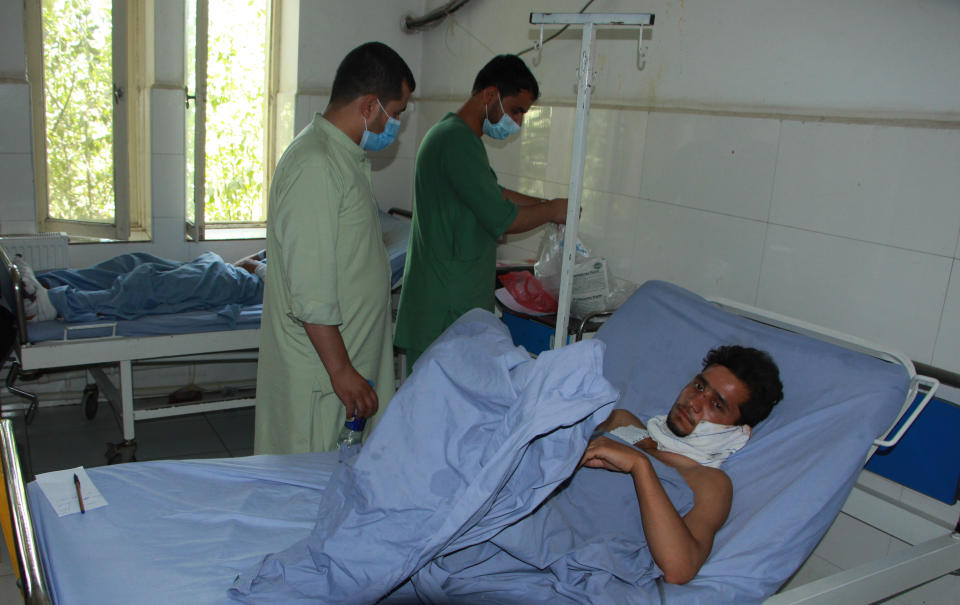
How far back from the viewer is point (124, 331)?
11.3ft

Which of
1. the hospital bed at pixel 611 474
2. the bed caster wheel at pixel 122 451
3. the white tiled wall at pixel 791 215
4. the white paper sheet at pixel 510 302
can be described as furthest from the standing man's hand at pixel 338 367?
the bed caster wheel at pixel 122 451

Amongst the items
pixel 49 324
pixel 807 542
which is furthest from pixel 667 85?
pixel 49 324

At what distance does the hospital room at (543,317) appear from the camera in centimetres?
170

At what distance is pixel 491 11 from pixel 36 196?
270 cm

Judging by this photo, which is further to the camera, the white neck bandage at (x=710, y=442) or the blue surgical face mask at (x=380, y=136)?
the blue surgical face mask at (x=380, y=136)

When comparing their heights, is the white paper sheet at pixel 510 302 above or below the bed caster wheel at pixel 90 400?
above

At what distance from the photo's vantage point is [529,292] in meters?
3.26

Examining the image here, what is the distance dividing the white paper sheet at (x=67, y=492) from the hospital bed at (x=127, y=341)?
4.63 ft

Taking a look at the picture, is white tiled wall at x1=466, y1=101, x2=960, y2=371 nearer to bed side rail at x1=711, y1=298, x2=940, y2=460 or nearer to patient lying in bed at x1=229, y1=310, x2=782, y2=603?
bed side rail at x1=711, y1=298, x2=940, y2=460

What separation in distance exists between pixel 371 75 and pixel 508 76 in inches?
30.7

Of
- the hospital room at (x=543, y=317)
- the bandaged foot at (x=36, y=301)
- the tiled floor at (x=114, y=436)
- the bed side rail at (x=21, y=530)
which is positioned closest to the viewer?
the bed side rail at (x=21, y=530)

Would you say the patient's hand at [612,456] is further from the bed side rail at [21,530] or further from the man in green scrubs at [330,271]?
the bed side rail at [21,530]

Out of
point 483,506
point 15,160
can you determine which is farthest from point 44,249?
point 483,506

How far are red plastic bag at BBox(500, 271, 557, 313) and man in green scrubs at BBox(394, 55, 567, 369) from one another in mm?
156
